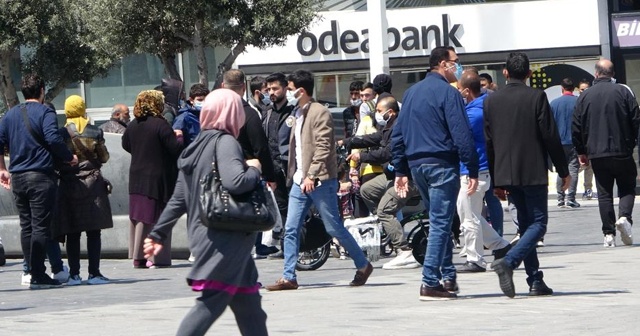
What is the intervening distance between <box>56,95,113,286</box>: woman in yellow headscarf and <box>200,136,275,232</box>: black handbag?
241 inches

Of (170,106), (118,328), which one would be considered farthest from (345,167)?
(118,328)

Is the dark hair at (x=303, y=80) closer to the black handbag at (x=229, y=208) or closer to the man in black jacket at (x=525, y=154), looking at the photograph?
the man in black jacket at (x=525, y=154)

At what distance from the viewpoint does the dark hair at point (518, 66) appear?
10750 millimetres

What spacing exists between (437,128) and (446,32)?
56.0 feet

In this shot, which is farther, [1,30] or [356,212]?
[1,30]

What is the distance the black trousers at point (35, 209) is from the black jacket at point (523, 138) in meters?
4.09

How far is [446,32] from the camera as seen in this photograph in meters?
27.0

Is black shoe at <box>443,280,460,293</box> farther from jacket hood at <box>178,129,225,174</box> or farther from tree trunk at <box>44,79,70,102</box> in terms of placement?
tree trunk at <box>44,79,70,102</box>

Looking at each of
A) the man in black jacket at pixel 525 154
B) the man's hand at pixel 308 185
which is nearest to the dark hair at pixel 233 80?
the man's hand at pixel 308 185

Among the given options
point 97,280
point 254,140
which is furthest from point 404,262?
point 97,280

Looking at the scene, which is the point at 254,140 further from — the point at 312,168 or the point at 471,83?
the point at 471,83

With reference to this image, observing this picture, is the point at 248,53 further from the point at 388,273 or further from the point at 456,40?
the point at 388,273

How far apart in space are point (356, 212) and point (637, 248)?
303 cm

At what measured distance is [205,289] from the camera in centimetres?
700
